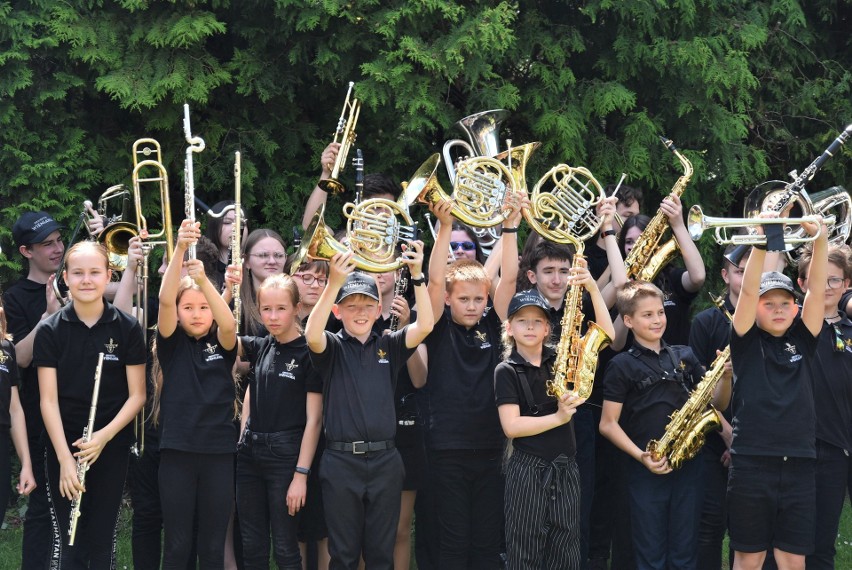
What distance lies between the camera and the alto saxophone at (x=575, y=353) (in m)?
5.60

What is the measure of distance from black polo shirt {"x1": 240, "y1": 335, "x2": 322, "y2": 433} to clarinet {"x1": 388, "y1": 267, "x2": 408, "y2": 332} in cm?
60

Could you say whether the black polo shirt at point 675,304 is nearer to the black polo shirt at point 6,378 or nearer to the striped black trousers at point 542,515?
the striped black trousers at point 542,515

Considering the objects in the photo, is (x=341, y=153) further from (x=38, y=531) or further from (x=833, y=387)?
→ (x=833, y=387)

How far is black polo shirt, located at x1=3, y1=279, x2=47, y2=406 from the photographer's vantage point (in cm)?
620

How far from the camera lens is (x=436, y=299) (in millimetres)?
5805

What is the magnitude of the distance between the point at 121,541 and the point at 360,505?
295cm

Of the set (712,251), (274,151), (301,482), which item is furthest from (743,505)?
(274,151)

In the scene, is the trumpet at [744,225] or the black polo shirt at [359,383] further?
the black polo shirt at [359,383]

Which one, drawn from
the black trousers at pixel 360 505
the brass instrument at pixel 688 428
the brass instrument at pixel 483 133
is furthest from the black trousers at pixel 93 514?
the brass instrument at pixel 688 428

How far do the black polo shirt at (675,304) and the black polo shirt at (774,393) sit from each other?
104cm

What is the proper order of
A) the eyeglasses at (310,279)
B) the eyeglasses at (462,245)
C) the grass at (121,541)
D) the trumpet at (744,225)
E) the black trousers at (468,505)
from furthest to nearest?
the grass at (121,541), the eyeglasses at (462,245), the eyeglasses at (310,279), the black trousers at (468,505), the trumpet at (744,225)

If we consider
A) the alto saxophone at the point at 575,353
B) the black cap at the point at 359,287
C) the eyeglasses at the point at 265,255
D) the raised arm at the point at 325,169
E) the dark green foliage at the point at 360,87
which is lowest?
the alto saxophone at the point at 575,353

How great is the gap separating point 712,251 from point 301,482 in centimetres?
407

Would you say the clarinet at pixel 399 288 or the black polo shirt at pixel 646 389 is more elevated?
the clarinet at pixel 399 288
